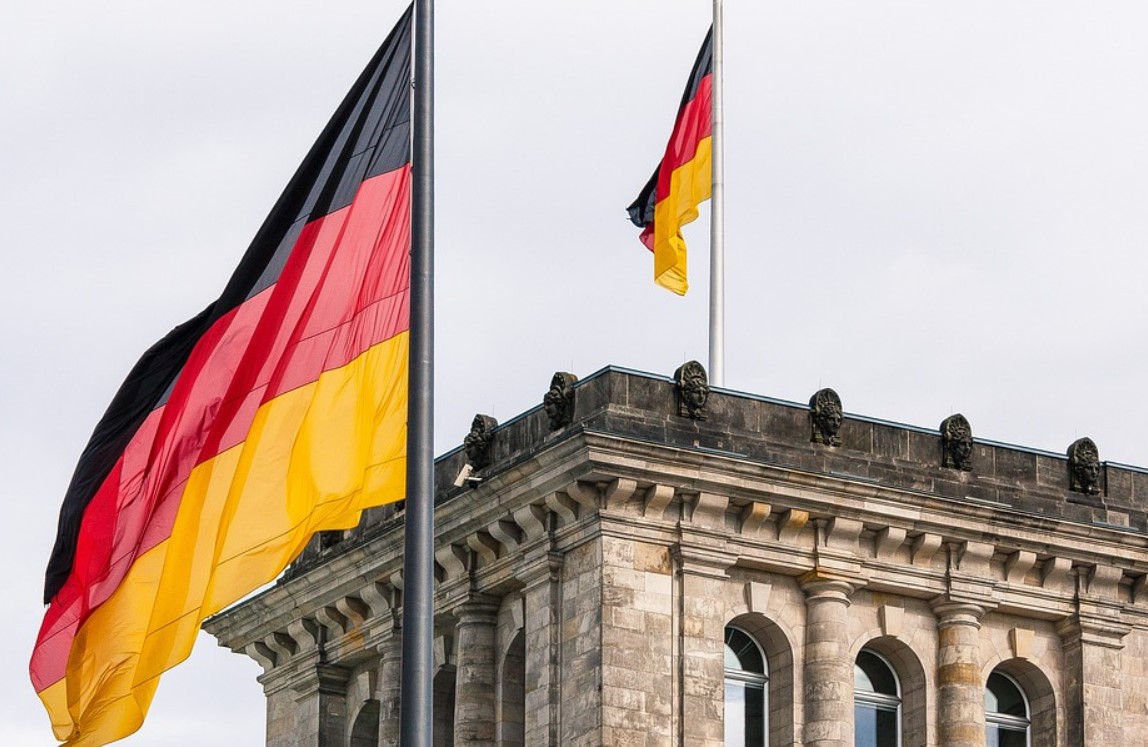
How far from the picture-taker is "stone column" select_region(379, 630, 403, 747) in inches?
2122

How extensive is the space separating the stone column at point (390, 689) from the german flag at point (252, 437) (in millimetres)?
21828

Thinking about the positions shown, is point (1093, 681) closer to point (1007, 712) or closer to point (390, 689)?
point (1007, 712)

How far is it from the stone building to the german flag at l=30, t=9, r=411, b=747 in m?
Answer: 16.7

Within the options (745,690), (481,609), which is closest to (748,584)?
(745,690)

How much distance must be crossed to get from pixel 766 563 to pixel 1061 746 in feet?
21.1

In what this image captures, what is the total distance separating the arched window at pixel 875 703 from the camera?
52.0 meters

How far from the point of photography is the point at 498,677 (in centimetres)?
5181

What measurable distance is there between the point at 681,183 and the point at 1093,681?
37.4 feet

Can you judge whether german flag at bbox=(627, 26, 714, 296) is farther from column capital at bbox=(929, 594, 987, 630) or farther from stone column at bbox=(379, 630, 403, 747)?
stone column at bbox=(379, 630, 403, 747)

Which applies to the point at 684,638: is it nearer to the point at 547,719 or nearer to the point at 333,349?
the point at 547,719

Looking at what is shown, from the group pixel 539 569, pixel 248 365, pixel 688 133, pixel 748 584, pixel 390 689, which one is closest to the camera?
pixel 248 365

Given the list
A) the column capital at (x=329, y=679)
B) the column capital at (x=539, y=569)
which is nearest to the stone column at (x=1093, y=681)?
the column capital at (x=539, y=569)

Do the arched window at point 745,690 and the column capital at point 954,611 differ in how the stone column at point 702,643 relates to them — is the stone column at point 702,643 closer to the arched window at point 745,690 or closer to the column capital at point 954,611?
the arched window at point 745,690

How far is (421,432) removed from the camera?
99.5ft
